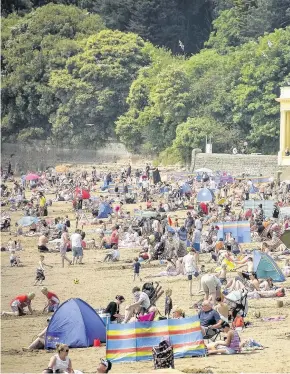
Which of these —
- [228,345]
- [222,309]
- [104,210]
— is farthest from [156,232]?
[228,345]

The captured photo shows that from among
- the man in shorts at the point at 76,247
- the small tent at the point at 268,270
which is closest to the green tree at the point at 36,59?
the man in shorts at the point at 76,247

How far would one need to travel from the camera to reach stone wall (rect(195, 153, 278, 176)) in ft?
197

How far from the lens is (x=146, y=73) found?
74.8 meters

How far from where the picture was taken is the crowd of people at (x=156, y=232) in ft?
87.7

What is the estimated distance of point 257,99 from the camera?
66312 mm

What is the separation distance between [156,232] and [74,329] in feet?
41.1

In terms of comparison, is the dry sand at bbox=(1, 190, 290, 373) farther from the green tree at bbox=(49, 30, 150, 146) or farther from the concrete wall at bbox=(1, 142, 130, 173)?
the green tree at bbox=(49, 30, 150, 146)

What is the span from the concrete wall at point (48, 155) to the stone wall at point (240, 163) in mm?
10926

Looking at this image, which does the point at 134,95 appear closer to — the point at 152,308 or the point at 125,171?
the point at 125,171

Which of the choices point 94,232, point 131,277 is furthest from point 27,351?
point 94,232

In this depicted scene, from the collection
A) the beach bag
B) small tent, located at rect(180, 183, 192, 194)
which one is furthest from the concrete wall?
the beach bag

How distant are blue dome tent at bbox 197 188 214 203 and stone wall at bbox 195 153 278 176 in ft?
28.9

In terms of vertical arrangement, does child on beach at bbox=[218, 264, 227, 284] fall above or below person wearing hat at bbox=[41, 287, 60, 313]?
above

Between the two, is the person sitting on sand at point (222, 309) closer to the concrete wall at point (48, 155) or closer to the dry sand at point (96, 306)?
the dry sand at point (96, 306)
